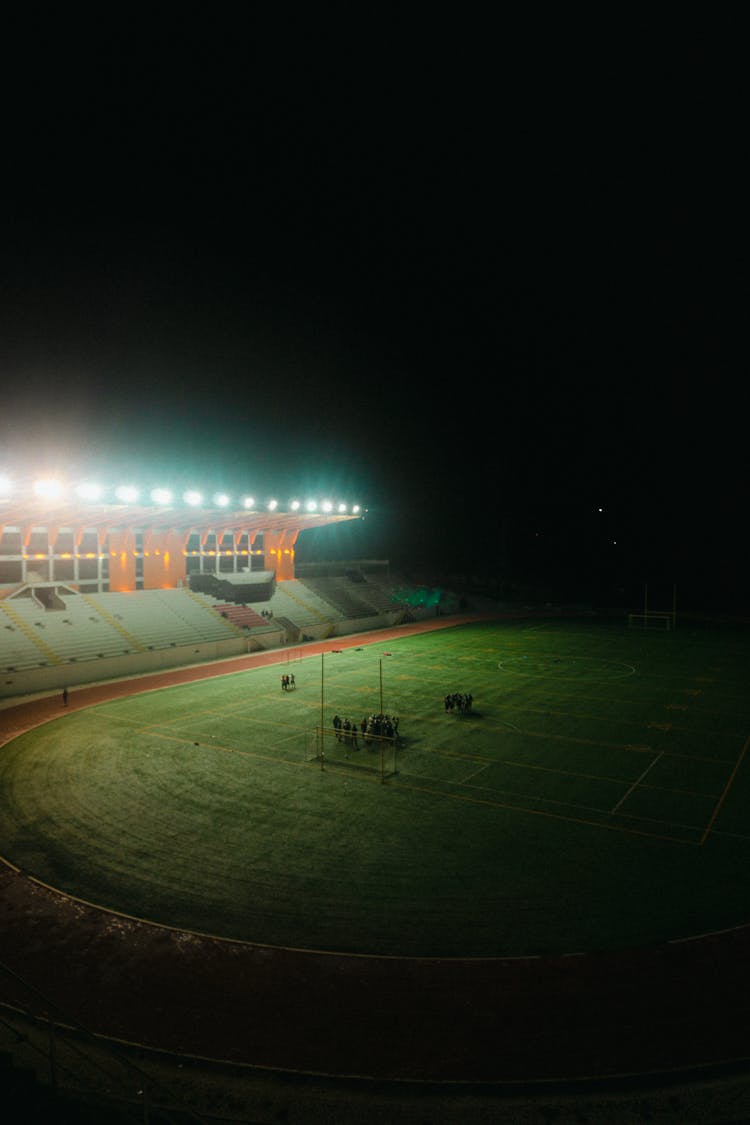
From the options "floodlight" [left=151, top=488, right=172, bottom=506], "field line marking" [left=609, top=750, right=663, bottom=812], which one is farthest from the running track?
"floodlight" [left=151, top=488, right=172, bottom=506]

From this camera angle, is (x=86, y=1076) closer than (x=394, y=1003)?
A: Yes

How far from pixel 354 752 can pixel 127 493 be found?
22723 millimetres

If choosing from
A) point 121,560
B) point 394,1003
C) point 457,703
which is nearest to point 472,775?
point 457,703

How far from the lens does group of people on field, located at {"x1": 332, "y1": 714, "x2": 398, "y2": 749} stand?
2069 centimetres

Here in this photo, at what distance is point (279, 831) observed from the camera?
46.4 feet

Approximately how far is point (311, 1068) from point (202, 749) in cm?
1372

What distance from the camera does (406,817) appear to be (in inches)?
594

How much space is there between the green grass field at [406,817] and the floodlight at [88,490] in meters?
11.9

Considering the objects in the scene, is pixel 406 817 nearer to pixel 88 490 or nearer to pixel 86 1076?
pixel 86 1076

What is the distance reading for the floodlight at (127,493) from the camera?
35.1m

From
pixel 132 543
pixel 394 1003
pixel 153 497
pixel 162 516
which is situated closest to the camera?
pixel 394 1003

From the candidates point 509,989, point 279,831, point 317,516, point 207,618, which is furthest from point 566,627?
point 509,989

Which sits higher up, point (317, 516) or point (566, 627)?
point (317, 516)

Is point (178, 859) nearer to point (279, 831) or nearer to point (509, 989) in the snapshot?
point (279, 831)
